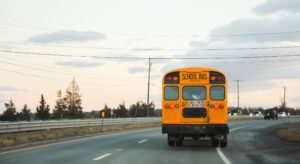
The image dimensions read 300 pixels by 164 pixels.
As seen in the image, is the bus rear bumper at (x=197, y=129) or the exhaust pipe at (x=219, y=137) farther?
the exhaust pipe at (x=219, y=137)

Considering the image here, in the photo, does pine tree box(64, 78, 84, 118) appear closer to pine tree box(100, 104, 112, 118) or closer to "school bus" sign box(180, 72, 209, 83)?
pine tree box(100, 104, 112, 118)

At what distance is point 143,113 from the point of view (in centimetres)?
12238

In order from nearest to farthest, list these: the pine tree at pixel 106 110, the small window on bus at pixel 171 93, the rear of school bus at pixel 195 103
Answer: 1. the rear of school bus at pixel 195 103
2. the small window on bus at pixel 171 93
3. the pine tree at pixel 106 110

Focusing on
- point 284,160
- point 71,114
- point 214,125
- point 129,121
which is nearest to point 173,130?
point 214,125

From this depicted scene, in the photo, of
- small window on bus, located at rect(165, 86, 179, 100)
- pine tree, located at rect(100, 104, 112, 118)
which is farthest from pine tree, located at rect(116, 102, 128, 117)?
small window on bus, located at rect(165, 86, 179, 100)

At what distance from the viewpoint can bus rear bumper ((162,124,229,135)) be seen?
1375 cm

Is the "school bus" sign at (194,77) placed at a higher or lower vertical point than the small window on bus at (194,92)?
higher

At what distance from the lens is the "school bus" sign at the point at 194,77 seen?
46.7 ft

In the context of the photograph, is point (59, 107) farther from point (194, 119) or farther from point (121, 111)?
point (194, 119)

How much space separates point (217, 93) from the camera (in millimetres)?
14070

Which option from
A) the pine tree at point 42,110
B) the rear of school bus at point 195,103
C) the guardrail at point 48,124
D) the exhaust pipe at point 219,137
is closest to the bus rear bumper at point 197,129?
the rear of school bus at point 195,103

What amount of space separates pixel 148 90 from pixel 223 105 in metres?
41.6

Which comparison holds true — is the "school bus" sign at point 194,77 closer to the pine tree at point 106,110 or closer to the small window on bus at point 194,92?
the small window on bus at point 194,92

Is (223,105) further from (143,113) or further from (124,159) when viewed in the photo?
(143,113)
